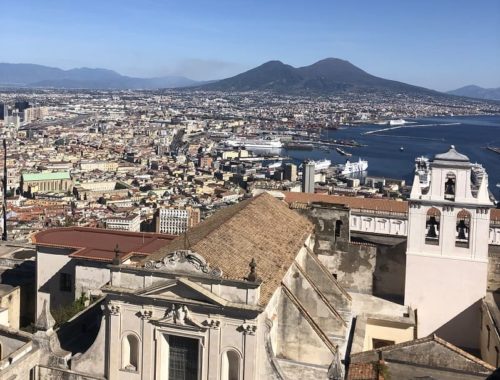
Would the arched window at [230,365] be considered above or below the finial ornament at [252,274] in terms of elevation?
below

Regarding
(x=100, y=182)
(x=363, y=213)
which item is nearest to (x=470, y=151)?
(x=100, y=182)

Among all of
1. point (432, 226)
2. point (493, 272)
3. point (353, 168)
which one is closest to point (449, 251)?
point (432, 226)

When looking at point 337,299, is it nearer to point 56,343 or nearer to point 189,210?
point 56,343

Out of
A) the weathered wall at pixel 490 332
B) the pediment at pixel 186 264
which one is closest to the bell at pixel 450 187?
the weathered wall at pixel 490 332

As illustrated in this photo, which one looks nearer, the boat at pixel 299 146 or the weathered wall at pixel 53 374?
the weathered wall at pixel 53 374

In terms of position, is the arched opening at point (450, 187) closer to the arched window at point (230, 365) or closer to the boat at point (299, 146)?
the arched window at point (230, 365)

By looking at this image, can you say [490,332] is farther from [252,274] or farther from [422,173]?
[422,173]
